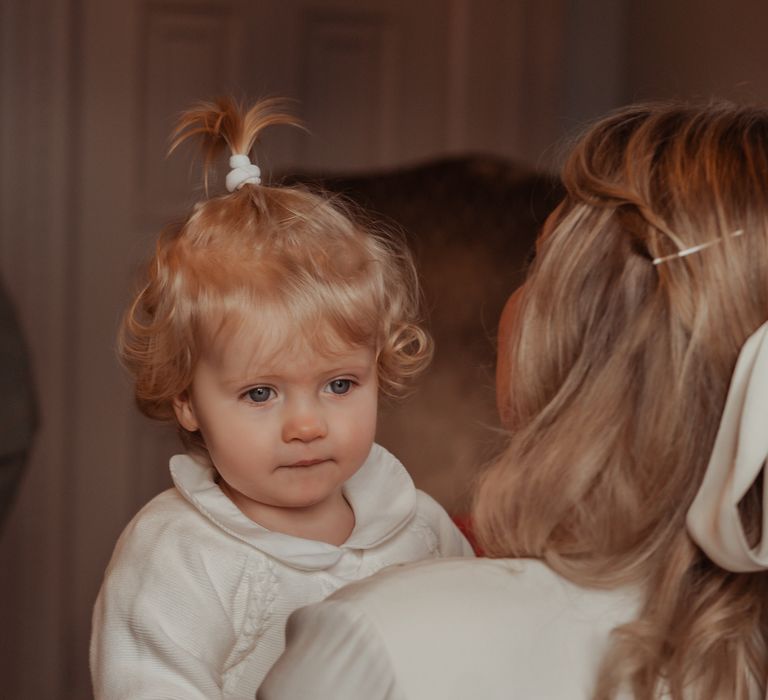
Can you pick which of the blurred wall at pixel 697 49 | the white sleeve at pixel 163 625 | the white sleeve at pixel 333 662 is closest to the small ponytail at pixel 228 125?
the white sleeve at pixel 163 625

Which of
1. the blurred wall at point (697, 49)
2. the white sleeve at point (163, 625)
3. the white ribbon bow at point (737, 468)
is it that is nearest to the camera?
the white ribbon bow at point (737, 468)

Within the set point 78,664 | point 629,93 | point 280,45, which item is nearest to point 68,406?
point 78,664

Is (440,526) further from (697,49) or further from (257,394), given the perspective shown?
(697,49)

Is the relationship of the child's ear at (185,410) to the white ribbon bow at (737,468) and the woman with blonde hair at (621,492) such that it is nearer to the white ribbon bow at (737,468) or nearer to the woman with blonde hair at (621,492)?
the woman with blonde hair at (621,492)

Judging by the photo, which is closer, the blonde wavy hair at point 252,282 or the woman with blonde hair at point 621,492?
Result: the woman with blonde hair at point 621,492

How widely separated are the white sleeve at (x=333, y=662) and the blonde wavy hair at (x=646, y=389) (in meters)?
0.16

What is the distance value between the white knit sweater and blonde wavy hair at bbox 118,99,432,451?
14 centimetres

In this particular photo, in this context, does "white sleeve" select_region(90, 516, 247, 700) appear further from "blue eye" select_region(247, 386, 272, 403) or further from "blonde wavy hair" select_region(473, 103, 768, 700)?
"blonde wavy hair" select_region(473, 103, 768, 700)

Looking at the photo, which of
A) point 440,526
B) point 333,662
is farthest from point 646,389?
point 440,526

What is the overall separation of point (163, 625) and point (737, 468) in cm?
69

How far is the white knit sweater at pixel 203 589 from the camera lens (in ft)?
4.39

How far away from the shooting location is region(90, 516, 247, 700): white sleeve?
4.34 feet

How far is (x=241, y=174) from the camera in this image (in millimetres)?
1537

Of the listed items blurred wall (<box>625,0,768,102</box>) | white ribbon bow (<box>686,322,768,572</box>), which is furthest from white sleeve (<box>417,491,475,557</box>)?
blurred wall (<box>625,0,768,102</box>)
